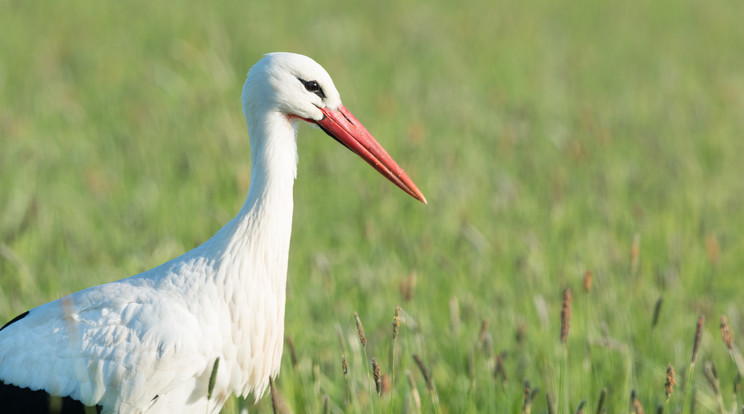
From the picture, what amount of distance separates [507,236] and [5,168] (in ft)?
11.4

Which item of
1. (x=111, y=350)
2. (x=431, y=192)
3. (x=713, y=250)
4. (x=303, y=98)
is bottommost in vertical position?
(x=713, y=250)

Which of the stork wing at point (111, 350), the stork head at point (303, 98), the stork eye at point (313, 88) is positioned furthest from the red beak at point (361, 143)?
the stork wing at point (111, 350)

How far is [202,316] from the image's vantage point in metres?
2.97

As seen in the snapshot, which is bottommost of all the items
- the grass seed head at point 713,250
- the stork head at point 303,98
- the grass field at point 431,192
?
the grass seed head at point 713,250

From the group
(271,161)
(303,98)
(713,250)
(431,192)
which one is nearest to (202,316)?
(271,161)

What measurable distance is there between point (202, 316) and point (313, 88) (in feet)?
3.03

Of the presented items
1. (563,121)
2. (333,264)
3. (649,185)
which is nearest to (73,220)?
(333,264)

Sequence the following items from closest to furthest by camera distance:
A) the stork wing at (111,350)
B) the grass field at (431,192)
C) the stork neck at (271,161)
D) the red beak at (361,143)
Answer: the stork wing at (111,350) < the stork neck at (271,161) < the red beak at (361,143) < the grass field at (431,192)

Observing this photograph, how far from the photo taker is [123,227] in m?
5.34

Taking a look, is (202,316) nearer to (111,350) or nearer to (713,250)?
(111,350)

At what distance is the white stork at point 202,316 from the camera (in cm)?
288

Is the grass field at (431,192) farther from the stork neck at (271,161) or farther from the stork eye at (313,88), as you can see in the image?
the stork eye at (313,88)

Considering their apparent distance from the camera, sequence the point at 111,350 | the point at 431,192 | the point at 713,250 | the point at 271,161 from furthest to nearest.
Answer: the point at 431,192
the point at 713,250
the point at 271,161
the point at 111,350

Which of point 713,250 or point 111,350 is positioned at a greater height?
point 111,350
